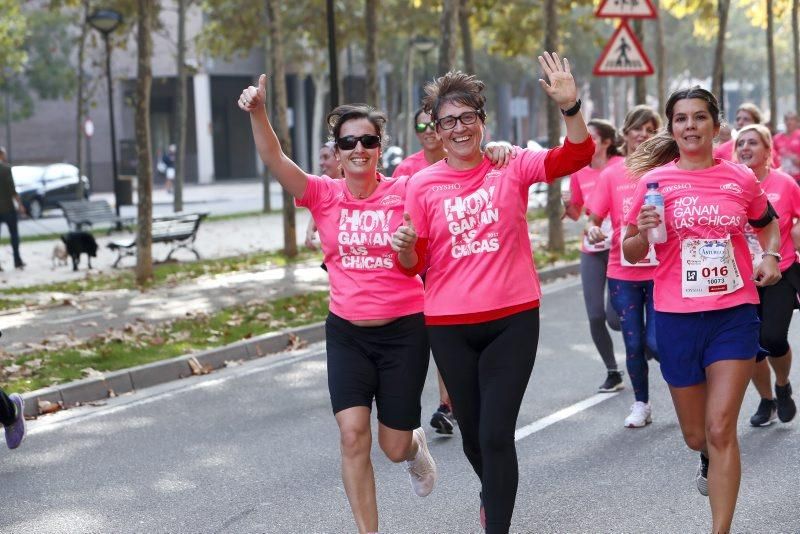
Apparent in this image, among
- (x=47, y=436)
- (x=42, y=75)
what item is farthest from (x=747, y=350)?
(x=42, y=75)

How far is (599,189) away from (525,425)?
4.92ft

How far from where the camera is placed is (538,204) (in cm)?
3369

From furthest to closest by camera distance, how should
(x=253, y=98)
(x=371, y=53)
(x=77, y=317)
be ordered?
1. (x=371, y=53)
2. (x=77, y=317)
3. (x=253, y=98)

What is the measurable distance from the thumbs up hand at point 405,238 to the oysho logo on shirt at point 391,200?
48 centimetres

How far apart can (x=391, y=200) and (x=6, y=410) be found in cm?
297

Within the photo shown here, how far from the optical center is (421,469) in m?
5.93

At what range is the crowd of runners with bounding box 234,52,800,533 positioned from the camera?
5102 millimetres

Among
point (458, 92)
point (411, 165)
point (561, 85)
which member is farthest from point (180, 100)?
point (561, 85)

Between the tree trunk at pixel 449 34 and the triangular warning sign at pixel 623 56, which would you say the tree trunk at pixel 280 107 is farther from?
the triangular warning sign at pixel 623 56

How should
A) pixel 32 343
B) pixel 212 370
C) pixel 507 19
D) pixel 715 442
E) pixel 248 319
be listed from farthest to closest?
1. pixel 507 19
2. pixel 248 319
3. pixel 32 343
4. pixel 212 370
5. pixel 715 442

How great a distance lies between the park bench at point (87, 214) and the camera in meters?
25.0

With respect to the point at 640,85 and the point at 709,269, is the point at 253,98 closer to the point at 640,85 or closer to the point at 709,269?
the point at 709,269

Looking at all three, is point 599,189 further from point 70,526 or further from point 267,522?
point 70,526

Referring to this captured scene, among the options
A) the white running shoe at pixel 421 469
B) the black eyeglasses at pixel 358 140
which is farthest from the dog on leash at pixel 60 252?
the black eyeglasses at pixel 358 140
